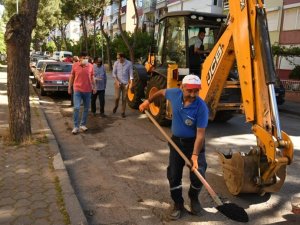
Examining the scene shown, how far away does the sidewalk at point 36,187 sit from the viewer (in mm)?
4172

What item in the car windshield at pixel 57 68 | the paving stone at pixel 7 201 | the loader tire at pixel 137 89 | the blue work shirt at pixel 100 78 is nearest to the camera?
the paving stone at pixel 7 201

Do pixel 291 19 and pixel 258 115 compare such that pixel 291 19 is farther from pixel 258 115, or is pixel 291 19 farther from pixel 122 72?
pixel 258 115

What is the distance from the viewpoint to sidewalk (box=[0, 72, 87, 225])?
4.17 meters

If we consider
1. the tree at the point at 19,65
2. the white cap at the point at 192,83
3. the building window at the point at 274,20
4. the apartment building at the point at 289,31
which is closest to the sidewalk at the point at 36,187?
the tree at the point at 19,65

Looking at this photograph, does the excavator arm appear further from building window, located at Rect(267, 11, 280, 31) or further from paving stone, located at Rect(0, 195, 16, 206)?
building window, located at Rect(267, 11, 280, 31)

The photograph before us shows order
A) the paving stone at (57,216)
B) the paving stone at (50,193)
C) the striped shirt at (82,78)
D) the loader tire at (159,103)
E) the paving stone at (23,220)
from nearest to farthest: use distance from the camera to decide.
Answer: the paving stone at (23,220) → the paving stone at (57,216) → the paving stone at (50,193) → the striped shirt at (82,78) → the loader tire at (159,103)

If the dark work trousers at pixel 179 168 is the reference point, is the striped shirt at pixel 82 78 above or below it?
above

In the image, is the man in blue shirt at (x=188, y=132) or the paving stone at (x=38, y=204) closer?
the man in blue shirt at (x=188, y=132)

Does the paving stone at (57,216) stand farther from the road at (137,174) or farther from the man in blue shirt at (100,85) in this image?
the man in blue shirt at (100,85)

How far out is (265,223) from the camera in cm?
446

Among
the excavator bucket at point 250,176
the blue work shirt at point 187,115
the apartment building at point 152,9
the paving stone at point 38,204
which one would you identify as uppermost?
the apartment building at point 152,9

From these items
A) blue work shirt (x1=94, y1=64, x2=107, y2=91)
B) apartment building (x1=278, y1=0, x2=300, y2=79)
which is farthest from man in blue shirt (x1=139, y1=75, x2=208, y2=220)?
apartment building (x1=278, y1=0, x2=300, y2=79)

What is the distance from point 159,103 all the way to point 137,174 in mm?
3486

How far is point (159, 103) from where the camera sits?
9195mm
